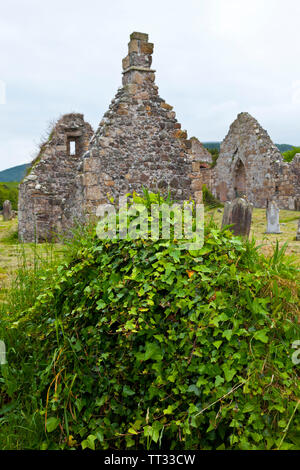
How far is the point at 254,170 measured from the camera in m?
19.5

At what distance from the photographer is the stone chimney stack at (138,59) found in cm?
985

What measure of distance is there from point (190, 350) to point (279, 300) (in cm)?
85

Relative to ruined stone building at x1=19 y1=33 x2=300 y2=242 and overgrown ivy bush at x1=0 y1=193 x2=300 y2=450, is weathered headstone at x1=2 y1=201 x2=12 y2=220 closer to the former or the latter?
ruined stone building at x1=19 y1=33 x2=300 y2=242

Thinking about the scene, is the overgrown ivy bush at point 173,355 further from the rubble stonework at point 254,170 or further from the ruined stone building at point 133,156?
the rubble stonework at point 254,170

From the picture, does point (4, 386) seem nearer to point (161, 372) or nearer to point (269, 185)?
point (161, 372)

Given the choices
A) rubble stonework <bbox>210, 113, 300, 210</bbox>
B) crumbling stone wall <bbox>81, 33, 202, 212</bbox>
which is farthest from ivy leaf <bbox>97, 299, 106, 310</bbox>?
rubble stonework <bbox>210, 113, 300, 210</bbox>

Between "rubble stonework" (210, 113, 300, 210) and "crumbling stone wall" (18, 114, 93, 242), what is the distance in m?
8.51

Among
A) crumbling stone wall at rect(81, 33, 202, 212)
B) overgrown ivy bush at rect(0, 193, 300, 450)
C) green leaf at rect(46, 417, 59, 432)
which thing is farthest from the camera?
crumbling stone wall at rect(81, 33, 202, 212)

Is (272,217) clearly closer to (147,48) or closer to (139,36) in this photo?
(147,48)

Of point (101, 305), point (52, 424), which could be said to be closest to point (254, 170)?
point (101, 305)

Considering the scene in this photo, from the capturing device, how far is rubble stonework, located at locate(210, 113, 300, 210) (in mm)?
18219

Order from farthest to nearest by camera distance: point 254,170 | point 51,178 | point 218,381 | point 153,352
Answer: point 254,170
point 51,178
point 153,352
point 218,381

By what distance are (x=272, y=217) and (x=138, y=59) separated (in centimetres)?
605
